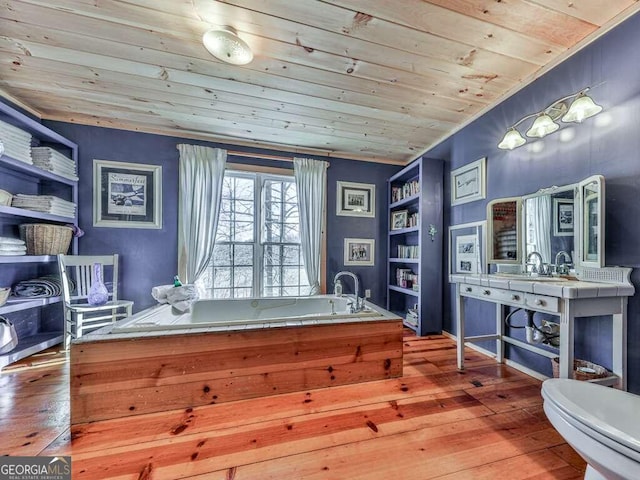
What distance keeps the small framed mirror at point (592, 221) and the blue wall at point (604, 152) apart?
0.26ft

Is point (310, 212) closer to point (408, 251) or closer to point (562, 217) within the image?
point (408, 251)

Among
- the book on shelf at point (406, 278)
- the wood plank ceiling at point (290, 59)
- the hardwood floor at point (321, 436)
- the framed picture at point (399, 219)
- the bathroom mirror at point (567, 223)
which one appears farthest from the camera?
the framed picture at point (399, 219)

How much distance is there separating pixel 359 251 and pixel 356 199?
706 millimetres

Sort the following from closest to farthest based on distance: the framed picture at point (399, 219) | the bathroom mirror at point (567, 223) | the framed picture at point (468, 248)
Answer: the bathroom mirror at point (567, 223)
the framed picture at point (468, 248)
the framed picture at point (399, 219)

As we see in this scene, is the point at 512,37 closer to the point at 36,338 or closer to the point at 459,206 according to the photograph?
the point at 459,206

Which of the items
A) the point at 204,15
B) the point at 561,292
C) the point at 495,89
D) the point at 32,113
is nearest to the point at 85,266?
the point at 32,113

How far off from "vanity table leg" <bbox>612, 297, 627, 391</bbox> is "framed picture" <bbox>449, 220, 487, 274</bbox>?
0.97 metres

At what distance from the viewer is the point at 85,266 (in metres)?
2.47

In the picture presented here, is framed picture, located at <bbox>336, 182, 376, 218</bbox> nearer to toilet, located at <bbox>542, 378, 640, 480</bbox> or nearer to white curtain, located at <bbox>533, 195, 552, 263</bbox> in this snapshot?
white curtain, located at <bbox>533, 195, 552, 263</bbox>

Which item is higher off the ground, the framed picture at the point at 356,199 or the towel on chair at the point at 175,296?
the framed picture at the point at 356,199

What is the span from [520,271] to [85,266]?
3.84 meters

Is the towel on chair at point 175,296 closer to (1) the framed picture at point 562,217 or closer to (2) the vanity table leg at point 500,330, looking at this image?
(2) the vanity table leg at point 500,330

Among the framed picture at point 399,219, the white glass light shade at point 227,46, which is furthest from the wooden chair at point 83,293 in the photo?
the framed picture at point 399,219

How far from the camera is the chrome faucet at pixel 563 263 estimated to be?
1669 millimetres
